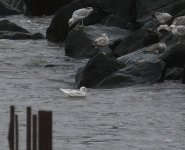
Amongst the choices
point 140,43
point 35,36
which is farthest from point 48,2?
point 140,43

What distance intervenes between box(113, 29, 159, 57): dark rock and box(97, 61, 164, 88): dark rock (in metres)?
3.09

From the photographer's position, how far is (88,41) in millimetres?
19656

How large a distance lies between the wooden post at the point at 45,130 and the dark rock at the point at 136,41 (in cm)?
1376

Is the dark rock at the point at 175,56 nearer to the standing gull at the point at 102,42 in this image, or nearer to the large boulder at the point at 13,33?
the standing gull at the point at 102,42

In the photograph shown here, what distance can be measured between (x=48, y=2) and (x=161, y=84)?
15.0 metres

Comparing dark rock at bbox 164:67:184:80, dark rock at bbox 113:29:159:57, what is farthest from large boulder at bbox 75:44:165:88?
dark rock at bbox 113:29:159:57

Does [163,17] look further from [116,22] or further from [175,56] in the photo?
[175,56]

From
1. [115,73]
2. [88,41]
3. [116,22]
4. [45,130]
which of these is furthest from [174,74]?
[45,130]

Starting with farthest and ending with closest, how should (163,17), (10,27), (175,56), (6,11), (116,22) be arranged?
(6,11) → (10,27) → (116,22) → (163,17) → (175,56)

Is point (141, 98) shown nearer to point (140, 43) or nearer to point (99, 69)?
point (99, 69)

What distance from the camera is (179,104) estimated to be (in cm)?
1305

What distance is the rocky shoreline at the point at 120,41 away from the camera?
1535 centimetres

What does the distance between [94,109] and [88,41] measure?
7.07 meters

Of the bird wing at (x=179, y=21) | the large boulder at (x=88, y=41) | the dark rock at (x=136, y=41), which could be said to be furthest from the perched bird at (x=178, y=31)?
the large boulder at (x=88, y=41)
